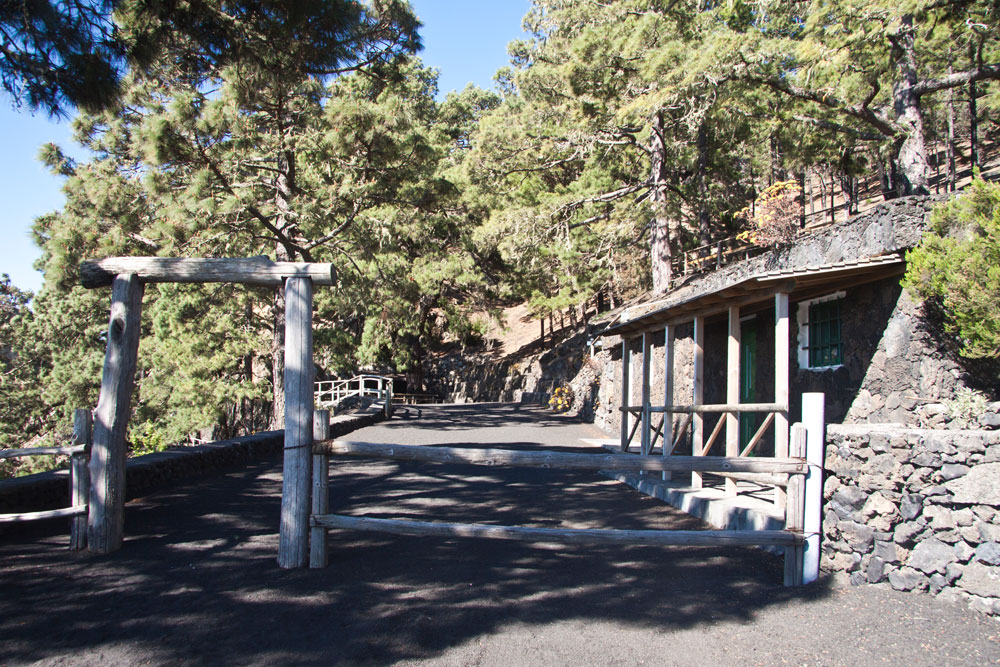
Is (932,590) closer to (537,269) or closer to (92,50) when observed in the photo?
(92,50)

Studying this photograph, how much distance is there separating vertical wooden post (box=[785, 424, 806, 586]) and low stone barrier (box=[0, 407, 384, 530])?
6511 mm

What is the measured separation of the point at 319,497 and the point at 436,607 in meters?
1.32

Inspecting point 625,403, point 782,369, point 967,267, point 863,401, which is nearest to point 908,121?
point 625,403

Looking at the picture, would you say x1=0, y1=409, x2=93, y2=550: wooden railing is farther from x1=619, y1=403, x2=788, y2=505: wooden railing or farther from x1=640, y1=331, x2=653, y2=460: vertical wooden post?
x1=640, y1=331, x2=653, y2=460: vertical wooden post

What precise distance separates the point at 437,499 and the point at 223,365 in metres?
15.6

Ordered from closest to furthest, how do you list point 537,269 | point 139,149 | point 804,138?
point 139,149, point 804,138, point 537,269

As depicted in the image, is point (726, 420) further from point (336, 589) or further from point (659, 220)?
point (659, 220)

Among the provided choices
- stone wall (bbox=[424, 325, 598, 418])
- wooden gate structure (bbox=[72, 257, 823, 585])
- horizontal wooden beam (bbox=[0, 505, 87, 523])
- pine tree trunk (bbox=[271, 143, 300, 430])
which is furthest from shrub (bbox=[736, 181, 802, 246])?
horizontal wooden beam (bbox=[0, 505, 87, 523])

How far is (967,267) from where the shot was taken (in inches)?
218

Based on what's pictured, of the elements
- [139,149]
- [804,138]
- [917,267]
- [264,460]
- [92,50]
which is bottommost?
[264,460]

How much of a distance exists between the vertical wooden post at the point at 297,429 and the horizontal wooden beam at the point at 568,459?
18cm

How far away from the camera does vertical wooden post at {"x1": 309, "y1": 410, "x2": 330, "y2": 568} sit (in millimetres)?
4895

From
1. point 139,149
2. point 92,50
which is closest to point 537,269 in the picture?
point 139,149

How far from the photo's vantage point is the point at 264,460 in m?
11.0
